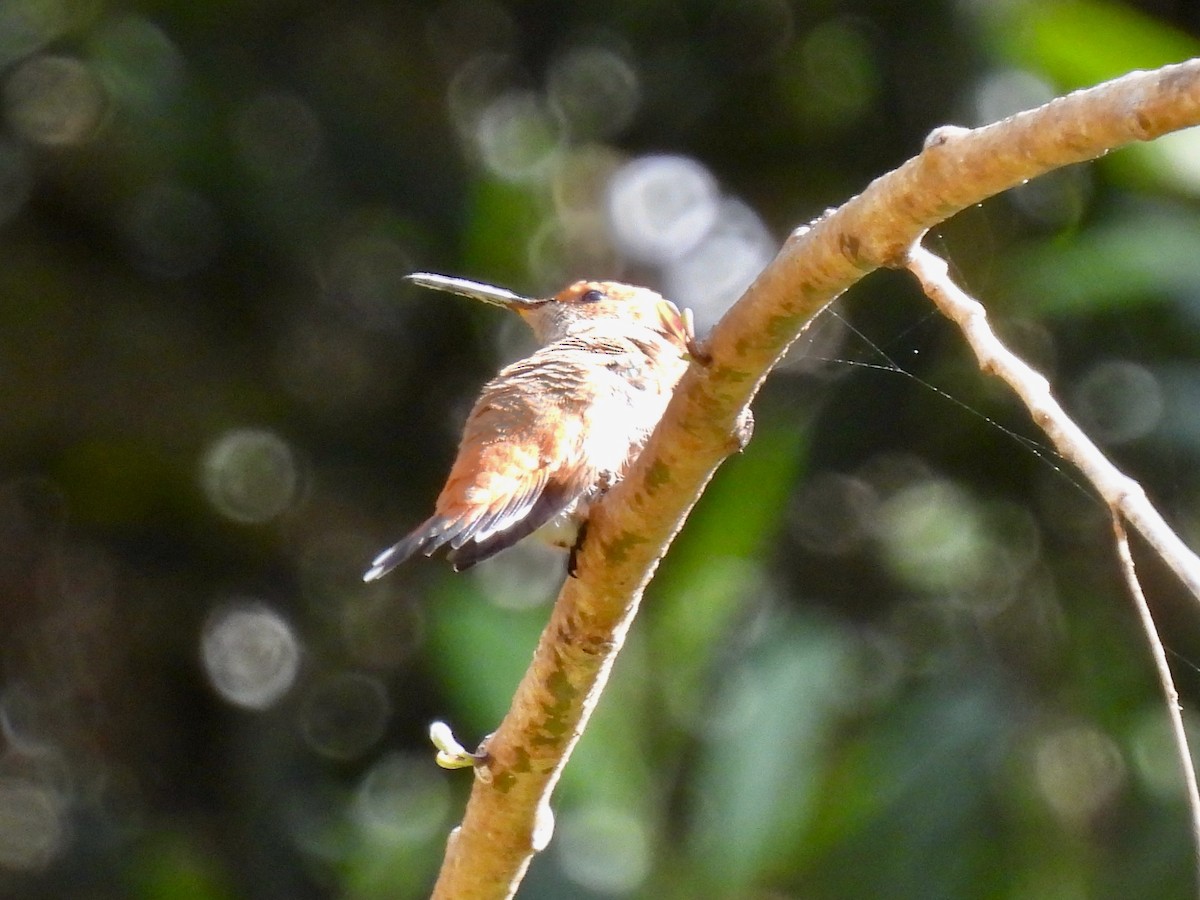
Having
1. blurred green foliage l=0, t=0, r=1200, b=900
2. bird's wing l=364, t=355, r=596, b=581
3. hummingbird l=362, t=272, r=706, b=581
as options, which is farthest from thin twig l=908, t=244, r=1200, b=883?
blurred green foliage l=0, t=0, r=1200, b=900

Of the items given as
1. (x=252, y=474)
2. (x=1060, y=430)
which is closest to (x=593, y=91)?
(x=252, y=474)

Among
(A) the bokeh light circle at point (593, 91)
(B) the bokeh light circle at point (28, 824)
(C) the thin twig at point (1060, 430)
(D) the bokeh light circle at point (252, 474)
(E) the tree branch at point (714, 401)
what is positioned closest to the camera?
(C) the thin twig at point (1060, 430)

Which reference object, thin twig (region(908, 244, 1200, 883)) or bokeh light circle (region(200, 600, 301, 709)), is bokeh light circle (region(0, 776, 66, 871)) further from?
thin twig (region(908, 244, 1200, 883))

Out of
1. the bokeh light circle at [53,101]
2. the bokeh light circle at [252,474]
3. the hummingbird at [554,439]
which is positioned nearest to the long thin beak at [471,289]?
the hummingbird at [554,439]

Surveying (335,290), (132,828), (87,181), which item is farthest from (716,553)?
(87,181)

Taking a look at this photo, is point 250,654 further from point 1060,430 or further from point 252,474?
point 1060,430

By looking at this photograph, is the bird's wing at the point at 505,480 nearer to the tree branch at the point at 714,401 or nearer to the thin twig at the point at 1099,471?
the tree branch at the point at 714,401
